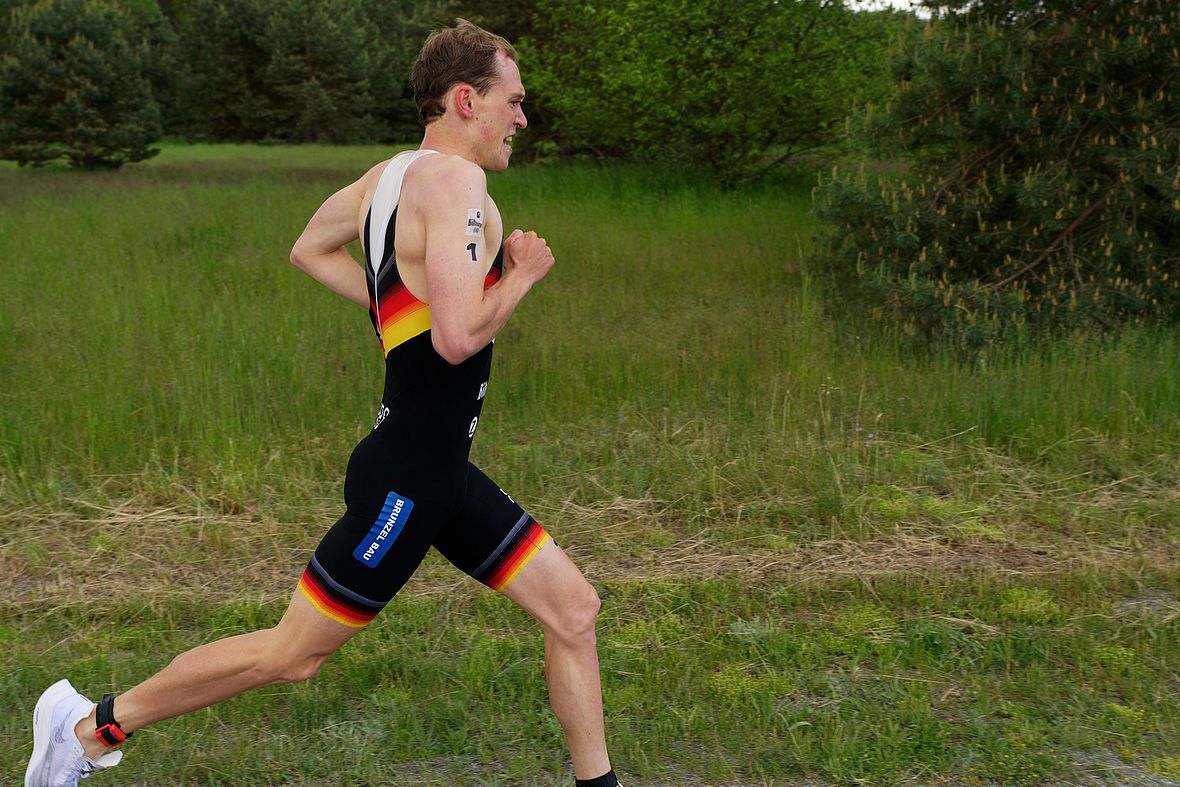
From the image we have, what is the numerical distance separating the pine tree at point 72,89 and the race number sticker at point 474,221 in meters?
26.2

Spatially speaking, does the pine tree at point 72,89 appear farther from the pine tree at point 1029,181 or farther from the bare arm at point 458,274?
the bare arm at point 458,274

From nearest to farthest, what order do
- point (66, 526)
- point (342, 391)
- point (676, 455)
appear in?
point (66, 526)
point (676, 455)
point (342, 391)

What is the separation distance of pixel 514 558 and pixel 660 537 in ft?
7.66

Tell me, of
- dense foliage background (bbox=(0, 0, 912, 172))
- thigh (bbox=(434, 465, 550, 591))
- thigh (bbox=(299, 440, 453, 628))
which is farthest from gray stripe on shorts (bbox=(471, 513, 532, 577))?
dense foliage background (bbox=(0, 0, 912, 172))

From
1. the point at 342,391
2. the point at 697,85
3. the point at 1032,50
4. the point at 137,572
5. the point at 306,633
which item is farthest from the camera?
the point at 697,85

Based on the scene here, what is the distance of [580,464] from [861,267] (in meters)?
3.91

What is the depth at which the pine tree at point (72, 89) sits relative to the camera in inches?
1014

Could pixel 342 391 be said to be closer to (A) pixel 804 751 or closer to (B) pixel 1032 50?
(A) pixel 804 751

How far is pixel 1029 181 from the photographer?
27.9 ft

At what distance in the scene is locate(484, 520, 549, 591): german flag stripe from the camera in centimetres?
292

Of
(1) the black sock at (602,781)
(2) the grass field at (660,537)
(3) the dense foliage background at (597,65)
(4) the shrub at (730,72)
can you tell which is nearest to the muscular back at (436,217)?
(1) the black sock at (602,781)

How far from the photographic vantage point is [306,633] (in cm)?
282

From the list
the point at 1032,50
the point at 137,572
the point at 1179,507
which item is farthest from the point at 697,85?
the point at 137,572

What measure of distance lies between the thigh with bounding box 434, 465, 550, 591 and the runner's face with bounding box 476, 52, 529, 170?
0.84 metres
